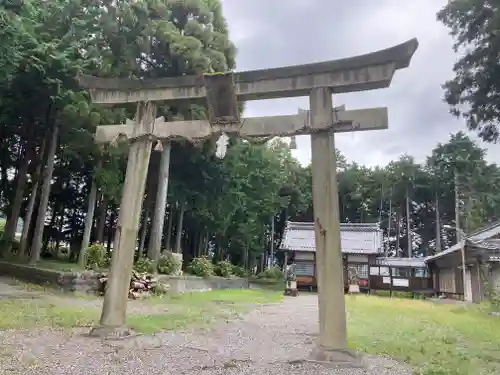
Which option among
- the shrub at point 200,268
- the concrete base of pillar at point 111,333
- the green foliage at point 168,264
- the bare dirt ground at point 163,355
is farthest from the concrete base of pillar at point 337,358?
the shrub at point 200,268

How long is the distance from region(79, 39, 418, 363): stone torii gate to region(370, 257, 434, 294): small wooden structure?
Answer: 21.0 metres

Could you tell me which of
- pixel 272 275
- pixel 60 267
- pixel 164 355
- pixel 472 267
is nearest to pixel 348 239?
pixel 472 267

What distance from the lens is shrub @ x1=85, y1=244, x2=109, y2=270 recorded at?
43.6ft

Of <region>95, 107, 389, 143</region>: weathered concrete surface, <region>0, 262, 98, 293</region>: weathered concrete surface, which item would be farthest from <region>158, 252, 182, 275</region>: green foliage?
<region>95, 107, 389, 143</region>: weathered concrete surface

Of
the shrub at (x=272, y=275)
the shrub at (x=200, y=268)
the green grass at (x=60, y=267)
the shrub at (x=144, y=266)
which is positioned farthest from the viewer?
the shrub at (x=272, y=275)

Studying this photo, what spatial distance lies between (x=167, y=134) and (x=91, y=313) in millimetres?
4115

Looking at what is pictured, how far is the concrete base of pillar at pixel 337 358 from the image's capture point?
4.75 m

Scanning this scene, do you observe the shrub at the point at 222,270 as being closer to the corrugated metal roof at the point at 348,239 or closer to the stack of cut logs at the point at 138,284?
the corrugated metal roof at the point at 348,239

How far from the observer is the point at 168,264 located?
50.9ft

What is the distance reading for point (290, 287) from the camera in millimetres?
20562

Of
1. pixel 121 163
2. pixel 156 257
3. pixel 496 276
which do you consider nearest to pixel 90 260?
pixel 156 257

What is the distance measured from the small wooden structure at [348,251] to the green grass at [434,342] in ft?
45.9

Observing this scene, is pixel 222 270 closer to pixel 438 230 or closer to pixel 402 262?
pixel 402 262

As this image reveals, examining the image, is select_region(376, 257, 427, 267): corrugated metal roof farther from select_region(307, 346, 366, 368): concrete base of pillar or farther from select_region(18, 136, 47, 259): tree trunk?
select_region(307, 346, 366, 368): concrete base of pillar
